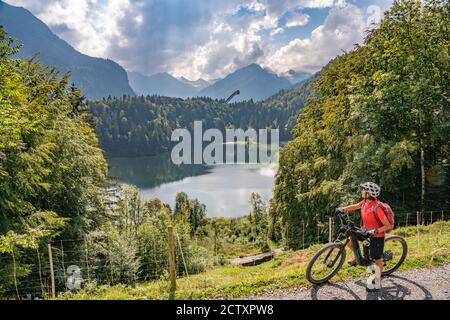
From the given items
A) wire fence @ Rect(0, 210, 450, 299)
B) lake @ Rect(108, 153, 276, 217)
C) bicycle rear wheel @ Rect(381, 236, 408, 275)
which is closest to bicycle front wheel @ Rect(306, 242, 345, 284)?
bicycle rear wheel @ Rect(381, 236, 408, 275)

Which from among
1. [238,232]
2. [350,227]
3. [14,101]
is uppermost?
[14,101]

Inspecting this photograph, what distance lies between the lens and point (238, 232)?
208 ft

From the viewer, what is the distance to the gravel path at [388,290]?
261 inches

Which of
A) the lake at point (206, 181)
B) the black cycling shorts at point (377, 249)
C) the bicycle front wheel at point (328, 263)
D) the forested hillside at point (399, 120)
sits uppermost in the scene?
the forested hillside at point (399, 120)

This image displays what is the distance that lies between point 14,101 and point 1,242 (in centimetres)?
823

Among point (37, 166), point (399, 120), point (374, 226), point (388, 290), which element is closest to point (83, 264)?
point (37, 166)

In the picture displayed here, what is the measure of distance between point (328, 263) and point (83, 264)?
1541cm

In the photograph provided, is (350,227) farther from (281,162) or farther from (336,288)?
(281,162)

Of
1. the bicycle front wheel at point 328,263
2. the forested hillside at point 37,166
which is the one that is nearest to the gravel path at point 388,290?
the bicycle front wheel at point 328,263

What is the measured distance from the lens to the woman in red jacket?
6.66 meters

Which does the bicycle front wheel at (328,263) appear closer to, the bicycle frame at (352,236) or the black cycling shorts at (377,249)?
the bicycle frame at (352,236)

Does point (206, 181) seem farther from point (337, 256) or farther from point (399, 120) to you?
point (337, 256)

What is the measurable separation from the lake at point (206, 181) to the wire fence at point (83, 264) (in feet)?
179
